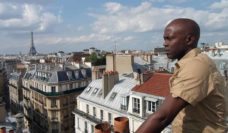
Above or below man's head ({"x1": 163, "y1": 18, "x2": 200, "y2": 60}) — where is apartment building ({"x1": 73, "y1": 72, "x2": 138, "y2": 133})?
below

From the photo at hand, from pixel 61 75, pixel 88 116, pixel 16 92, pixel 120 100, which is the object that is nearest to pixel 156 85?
pixel 120 100

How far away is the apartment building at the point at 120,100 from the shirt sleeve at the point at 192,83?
2050 centimetres

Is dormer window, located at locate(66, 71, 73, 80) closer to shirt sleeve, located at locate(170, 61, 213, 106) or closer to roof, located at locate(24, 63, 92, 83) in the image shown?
roof, located at locate(24, 63, 92, 83)

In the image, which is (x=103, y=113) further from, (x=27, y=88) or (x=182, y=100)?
(x=27, y=88)

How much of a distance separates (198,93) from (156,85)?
2306 cm

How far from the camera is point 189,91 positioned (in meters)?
2.59

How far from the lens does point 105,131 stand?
16.4 feet

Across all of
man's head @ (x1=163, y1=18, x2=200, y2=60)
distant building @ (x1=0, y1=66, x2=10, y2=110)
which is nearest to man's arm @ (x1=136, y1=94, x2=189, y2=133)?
man's head @ (x1=163, y1=18, x2=200, y2=60)

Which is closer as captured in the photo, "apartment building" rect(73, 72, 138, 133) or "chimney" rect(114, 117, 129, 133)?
"chimney" rect(114, 117, 129, 133)

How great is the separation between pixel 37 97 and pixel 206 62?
56983 millimetres

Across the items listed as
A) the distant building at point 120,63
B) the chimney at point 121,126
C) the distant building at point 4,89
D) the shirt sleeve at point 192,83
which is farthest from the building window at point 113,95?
the distant building at point 4,89

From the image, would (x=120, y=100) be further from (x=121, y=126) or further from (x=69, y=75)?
(x=121, y=126)

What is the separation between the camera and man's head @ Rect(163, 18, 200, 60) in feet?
9.70

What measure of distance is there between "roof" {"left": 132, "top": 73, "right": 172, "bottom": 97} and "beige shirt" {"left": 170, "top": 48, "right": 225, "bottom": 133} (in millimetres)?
20916
